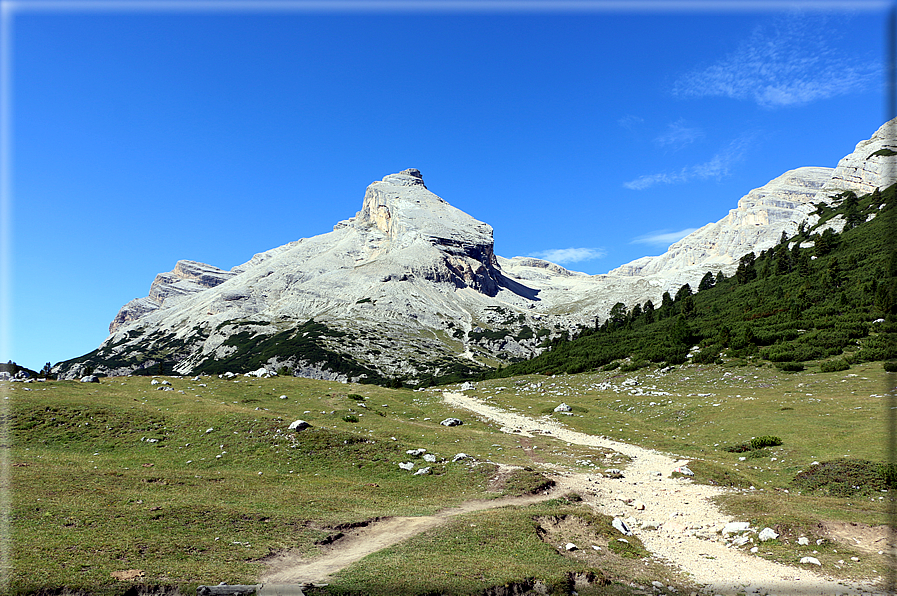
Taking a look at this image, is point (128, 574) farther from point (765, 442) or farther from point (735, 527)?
point (765, 442)

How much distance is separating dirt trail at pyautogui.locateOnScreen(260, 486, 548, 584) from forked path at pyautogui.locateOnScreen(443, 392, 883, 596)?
494 cm

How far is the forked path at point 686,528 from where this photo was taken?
1302 cm

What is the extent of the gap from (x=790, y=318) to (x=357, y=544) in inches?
3099

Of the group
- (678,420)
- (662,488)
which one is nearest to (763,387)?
(678,420)

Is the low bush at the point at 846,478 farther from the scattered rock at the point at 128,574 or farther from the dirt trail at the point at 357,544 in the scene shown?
the scattered rock at the point at 128,574

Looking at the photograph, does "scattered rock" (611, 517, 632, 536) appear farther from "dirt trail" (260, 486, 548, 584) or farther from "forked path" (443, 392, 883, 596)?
"dirt trail" (260, 486, 548, 584)

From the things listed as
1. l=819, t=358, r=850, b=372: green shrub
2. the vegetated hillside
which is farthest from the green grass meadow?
the vegetated hillside

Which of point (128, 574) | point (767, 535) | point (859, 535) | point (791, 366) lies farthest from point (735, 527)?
point (791, 366)

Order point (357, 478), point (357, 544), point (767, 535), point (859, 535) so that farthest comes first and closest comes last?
1. point (357, 478)
2. point (357, 544)
3. point (767, 535)
4. point (859, 535)

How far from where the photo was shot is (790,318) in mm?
68625

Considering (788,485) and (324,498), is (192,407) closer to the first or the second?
(324,498)

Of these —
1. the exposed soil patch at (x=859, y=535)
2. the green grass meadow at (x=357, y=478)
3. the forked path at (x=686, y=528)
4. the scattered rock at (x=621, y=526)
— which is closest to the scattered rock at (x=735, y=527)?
the forked path at (x=686, y=528)

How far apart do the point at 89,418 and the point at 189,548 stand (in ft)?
81.6

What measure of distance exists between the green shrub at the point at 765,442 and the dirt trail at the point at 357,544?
1897 centimetres
